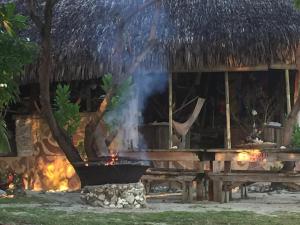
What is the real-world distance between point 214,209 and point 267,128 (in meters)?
4.89

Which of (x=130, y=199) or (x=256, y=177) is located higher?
(x=256, y=177)

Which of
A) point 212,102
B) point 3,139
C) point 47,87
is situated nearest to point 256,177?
point 47,87

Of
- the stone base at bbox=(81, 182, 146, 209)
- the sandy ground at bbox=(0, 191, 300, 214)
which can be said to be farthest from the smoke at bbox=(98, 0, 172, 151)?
the stone base at bbox=(81, 182, 146, 209)

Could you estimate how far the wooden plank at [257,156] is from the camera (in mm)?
9141

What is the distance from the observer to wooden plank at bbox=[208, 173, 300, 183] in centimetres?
905

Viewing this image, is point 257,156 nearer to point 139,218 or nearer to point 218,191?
point 218,191

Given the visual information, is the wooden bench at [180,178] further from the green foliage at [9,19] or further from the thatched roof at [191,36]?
the green foliage at [9,19]

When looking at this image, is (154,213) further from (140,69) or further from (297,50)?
(297,50)

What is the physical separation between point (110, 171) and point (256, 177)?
8.45ft

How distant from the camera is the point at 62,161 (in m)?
12.5

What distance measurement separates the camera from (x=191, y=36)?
11016 mm

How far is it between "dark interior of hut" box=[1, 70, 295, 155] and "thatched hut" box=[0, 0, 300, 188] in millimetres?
278

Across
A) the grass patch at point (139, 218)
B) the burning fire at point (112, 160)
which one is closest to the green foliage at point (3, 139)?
the grass patch at point (139, 218)

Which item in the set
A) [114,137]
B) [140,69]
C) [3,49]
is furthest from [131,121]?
[3,49]
